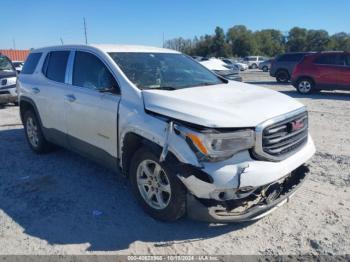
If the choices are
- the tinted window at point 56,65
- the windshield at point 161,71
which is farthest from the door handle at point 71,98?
the windshield at point 161,71

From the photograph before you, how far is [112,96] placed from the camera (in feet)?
13.0

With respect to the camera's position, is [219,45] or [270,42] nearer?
[219,45]

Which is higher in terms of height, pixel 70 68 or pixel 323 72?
pixel 70 68

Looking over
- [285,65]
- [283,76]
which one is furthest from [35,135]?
[283,76]

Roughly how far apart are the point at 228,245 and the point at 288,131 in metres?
1.31

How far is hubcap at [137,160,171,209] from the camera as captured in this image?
3.51m

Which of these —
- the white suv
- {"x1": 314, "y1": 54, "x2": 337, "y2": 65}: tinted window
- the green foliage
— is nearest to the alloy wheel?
{"x1": 314, "y1": 54, "x2": 337, "y2": 65}: tinted window

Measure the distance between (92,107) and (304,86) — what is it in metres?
12.2

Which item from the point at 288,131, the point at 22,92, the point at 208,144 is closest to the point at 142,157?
the point at 208,144

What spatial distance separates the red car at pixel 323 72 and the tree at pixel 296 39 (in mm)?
78563

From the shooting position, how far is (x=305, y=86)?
14336 mm

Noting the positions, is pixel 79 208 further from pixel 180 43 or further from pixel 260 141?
pixel 180 43

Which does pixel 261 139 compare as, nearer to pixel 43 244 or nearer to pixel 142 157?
pixel 142 157

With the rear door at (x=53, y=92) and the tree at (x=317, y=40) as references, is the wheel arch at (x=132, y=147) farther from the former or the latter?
the tree at (x=317, y=40)
